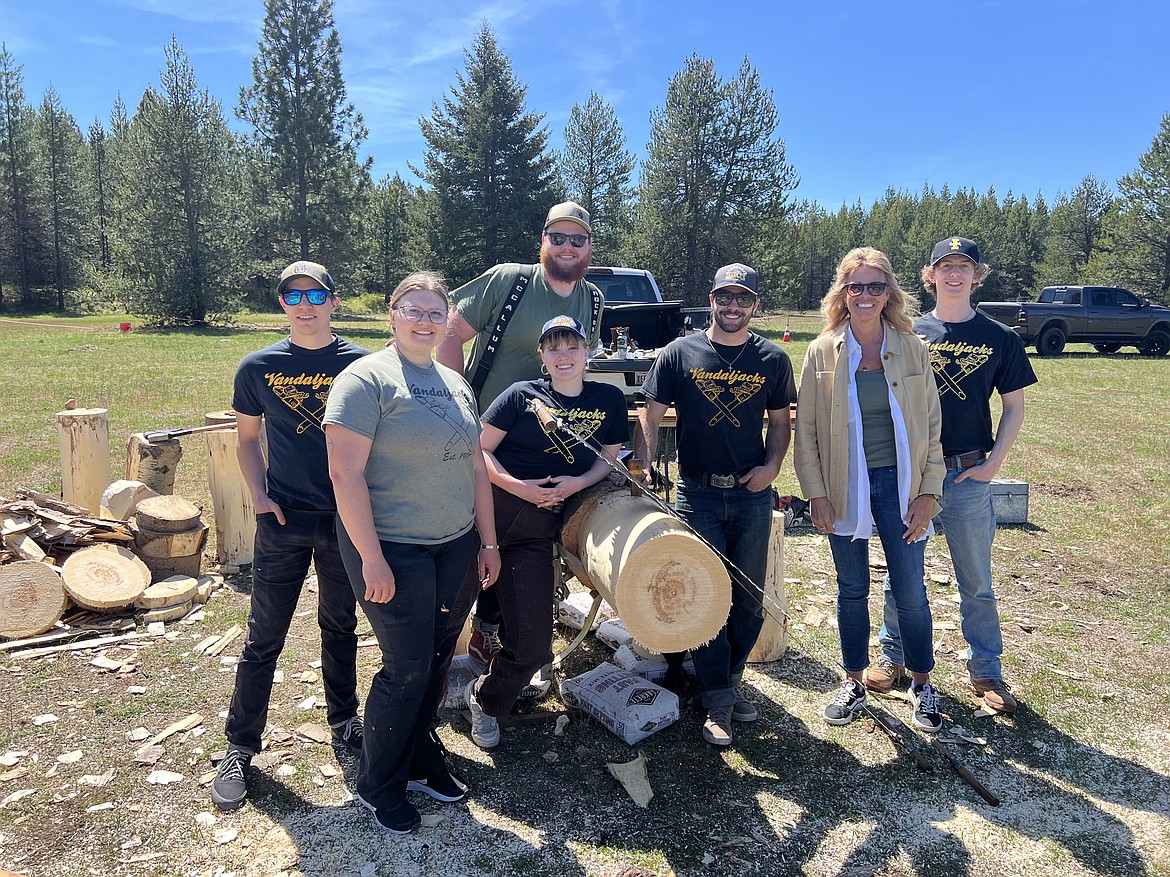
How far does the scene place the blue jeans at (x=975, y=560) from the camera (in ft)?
12.0

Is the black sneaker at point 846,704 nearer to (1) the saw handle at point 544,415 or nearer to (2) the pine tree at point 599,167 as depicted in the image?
(1) the saw handle at point 544,415

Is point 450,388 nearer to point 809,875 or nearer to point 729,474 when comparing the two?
point 729,474

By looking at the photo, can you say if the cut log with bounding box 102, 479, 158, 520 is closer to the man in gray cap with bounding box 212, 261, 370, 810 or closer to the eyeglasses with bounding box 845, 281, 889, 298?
the man in gray cap with bounding box 212, 261, 370, 810

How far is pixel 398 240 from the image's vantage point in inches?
2024

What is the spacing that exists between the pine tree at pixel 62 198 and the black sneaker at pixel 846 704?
4778 centimetres

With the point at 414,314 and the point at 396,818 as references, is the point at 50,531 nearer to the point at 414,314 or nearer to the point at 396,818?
the point at 396,818

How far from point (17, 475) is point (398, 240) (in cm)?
4639

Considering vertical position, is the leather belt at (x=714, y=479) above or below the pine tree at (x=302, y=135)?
below

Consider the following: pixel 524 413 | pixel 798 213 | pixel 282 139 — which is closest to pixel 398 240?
pixel 282 139

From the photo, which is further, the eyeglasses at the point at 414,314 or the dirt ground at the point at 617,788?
the dirt ground at the point at 617,788

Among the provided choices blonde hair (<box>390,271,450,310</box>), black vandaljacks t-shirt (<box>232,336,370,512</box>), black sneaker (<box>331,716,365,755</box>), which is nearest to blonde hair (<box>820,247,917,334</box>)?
blonde hair (<box>390,271,450,310</box>)

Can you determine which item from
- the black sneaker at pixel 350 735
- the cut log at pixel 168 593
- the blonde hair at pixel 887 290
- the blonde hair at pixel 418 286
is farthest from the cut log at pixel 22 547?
the blonde hair at pixel 887 290

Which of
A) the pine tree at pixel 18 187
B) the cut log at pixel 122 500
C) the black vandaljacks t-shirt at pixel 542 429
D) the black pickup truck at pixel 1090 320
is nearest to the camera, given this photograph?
the black vandaljacks t-shirt at pixel 542 429

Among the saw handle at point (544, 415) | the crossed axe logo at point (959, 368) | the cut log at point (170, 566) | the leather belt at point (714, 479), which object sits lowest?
the cut log at point (170, 566)
